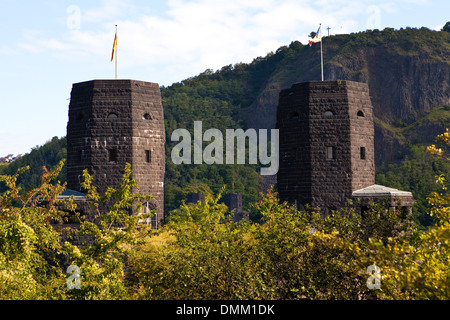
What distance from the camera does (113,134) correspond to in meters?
35.1

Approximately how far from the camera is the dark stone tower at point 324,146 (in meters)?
35.1

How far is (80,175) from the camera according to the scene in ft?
116

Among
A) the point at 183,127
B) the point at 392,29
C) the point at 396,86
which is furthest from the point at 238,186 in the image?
the point at 392,29

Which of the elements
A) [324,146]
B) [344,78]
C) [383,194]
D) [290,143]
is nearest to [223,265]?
[383,194]

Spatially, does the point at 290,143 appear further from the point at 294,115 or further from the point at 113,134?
the point at 113,134

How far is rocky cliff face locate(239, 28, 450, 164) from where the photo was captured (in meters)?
131

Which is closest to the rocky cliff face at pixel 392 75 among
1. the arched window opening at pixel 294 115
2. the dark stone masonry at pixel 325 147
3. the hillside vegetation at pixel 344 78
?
the hillside vegetation at pixel 344 78

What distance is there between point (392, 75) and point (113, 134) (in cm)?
10941

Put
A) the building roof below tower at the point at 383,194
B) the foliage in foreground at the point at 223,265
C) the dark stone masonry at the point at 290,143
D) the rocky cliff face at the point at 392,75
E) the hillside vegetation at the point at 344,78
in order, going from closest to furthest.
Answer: the foliage in foreground at the point at 223,265 → the building roof below tower at the point at 383,194 → the dark stone masonry at the point at 290,143 → the hillside vegetation at the point at 344,78 → the rocky cliff face at the point at 392,75

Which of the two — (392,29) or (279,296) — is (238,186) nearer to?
(392,29)

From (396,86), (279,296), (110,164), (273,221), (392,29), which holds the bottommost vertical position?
(279,296)

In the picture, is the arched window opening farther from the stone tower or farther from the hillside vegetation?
the hillside vegetation

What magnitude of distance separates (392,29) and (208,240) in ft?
431

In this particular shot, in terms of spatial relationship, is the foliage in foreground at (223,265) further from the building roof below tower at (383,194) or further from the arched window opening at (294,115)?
the arched window opening at (294,115)
